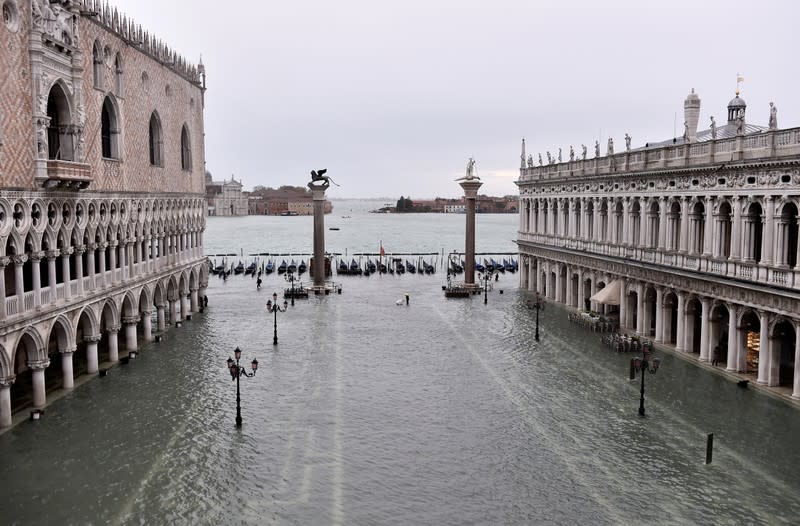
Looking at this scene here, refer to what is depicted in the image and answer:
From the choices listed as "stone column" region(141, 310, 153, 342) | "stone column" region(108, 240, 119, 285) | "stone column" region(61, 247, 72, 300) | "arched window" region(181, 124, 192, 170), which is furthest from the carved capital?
"arched window" region(181, 124, 192, 170)

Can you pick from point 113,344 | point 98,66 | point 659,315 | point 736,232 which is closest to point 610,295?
point 659,315

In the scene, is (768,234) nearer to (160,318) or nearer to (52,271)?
(52,271)

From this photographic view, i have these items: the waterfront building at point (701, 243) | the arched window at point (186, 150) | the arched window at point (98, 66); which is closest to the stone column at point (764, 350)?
the waterfront building at point (701, 243)

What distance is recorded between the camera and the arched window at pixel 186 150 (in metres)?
46.0

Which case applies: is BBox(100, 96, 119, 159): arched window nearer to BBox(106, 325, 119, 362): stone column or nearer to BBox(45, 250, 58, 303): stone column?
BBox(106, 325, 119, 362): stone column

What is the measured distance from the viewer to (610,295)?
132ft

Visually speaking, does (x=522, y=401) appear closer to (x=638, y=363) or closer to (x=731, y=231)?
(x=638, y=363)

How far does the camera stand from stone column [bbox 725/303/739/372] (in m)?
28.9

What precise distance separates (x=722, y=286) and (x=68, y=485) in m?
25.5

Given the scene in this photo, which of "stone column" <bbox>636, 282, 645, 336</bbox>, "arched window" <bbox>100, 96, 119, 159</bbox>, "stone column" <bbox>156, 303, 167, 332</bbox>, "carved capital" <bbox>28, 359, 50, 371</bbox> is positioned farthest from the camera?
"stone column" <bbox>156, 303, 167, 332</bbox>

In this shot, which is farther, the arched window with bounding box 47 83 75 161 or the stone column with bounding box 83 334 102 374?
the stone column with bounding box 83 334 102 374

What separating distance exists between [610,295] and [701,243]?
7761 mm

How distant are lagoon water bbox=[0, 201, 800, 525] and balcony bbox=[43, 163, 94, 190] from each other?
8.01 metres

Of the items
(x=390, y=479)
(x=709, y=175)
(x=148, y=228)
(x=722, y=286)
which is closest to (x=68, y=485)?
(x=390, y=479)
